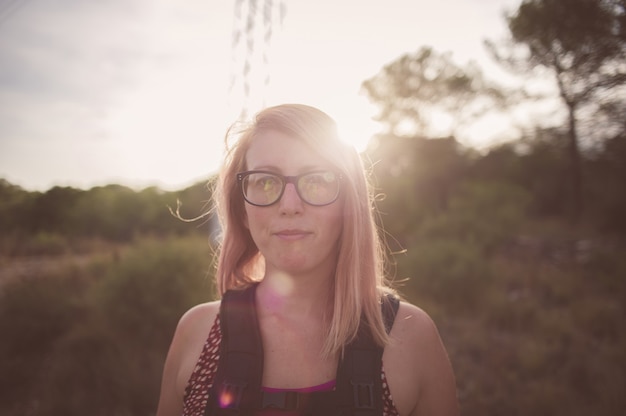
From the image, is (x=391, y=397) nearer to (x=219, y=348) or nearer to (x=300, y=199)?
(x=219, y=348)

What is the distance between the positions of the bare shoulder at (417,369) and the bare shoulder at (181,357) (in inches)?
33.0

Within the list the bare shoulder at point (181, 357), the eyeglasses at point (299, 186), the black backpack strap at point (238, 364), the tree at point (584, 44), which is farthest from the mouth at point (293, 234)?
the tree at point (584, 44)

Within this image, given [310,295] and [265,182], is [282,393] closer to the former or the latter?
[310,295]

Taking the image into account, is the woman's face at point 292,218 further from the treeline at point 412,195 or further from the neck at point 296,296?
the treeline at point 412,195

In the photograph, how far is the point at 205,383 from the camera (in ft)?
4.83

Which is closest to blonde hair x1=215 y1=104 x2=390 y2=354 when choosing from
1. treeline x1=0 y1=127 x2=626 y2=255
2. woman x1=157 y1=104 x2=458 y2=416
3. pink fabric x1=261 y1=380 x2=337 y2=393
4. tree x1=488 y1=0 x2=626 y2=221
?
woman x1=157 y1=104 x2=458 y2=416

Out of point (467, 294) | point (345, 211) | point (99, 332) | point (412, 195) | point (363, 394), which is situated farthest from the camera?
point (412, 195)

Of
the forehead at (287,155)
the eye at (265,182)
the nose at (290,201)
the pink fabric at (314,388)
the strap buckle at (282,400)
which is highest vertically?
the forehead at (287,155)

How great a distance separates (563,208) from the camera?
1014 inches

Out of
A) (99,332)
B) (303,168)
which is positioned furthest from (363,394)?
(99,332)

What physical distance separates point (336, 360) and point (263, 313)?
15.8 inches

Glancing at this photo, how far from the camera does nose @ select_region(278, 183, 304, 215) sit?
56.5 inches

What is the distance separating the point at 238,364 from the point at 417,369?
0.76m

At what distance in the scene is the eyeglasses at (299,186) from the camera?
1.47m
